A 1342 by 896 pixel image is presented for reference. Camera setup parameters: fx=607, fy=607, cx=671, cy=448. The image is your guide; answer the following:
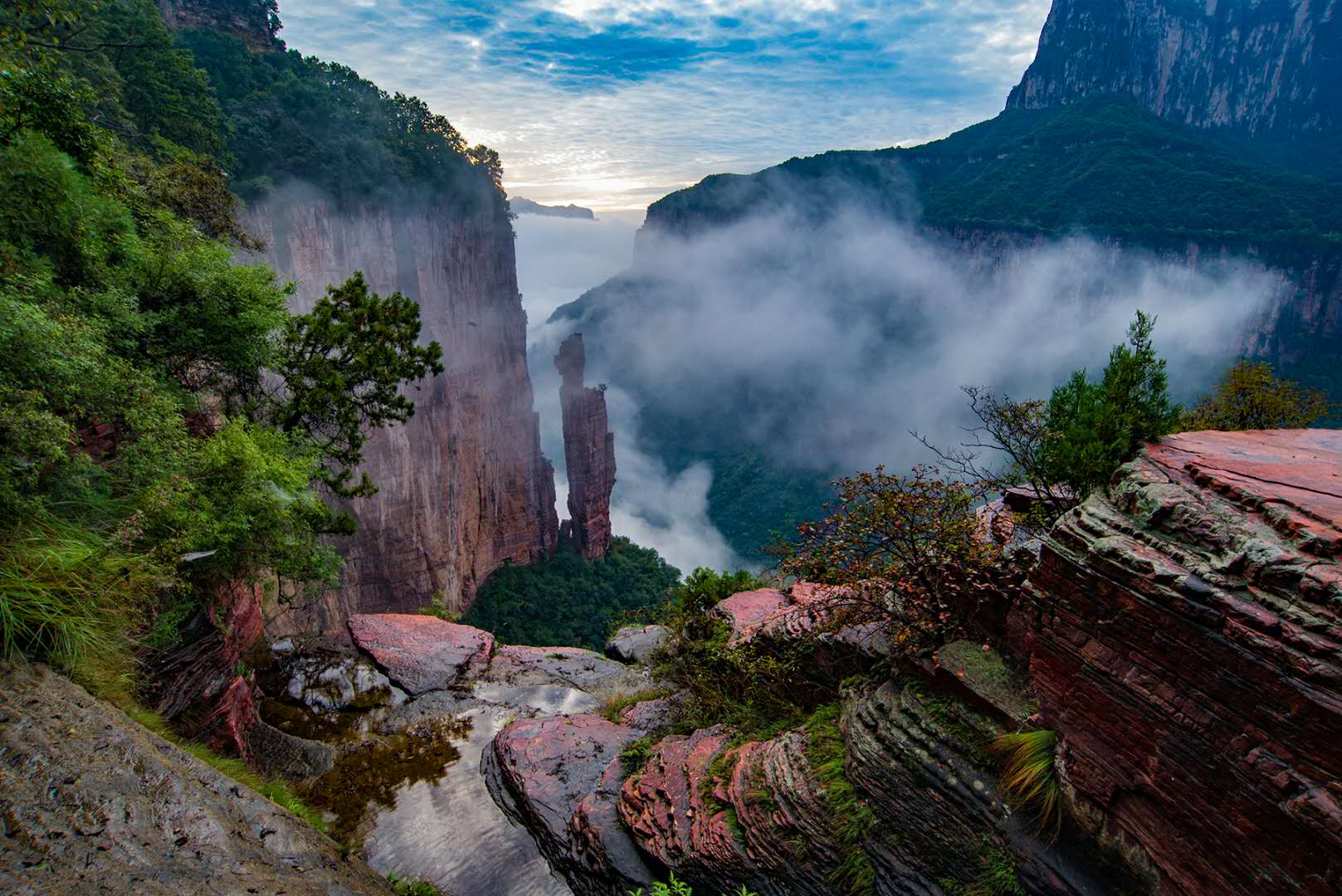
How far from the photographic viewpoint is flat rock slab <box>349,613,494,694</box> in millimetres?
13195

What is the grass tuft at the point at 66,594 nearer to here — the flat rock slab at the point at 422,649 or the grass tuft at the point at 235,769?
the grass tuft at the point at 235,769

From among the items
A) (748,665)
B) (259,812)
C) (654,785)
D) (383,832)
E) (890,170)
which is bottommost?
(383,832)

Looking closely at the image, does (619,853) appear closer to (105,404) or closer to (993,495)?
(993,495)

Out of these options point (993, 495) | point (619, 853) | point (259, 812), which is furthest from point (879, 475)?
point (259, 812)

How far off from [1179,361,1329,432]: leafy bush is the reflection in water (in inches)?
458

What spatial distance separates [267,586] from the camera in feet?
35.8

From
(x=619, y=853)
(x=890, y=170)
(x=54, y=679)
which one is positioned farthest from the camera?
(x=890, y=170)

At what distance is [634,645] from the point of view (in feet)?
60.6

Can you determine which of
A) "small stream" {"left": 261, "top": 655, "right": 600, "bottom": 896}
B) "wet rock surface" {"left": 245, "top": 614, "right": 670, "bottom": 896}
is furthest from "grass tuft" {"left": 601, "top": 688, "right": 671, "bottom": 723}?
"small stream" {"left": 261, "top": 655, "right": 600, "bottom": 896}

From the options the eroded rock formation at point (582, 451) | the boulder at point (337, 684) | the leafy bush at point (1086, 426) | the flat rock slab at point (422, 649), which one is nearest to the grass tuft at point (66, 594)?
the boulder at point (337, 684)

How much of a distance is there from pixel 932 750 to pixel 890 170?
136m

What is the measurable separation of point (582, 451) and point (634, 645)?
39264 mm

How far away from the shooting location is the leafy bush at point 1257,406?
9.05m

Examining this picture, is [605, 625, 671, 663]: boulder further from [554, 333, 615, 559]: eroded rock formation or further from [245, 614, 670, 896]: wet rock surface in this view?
[554, 333, 615, 559]: eroded rock formation
